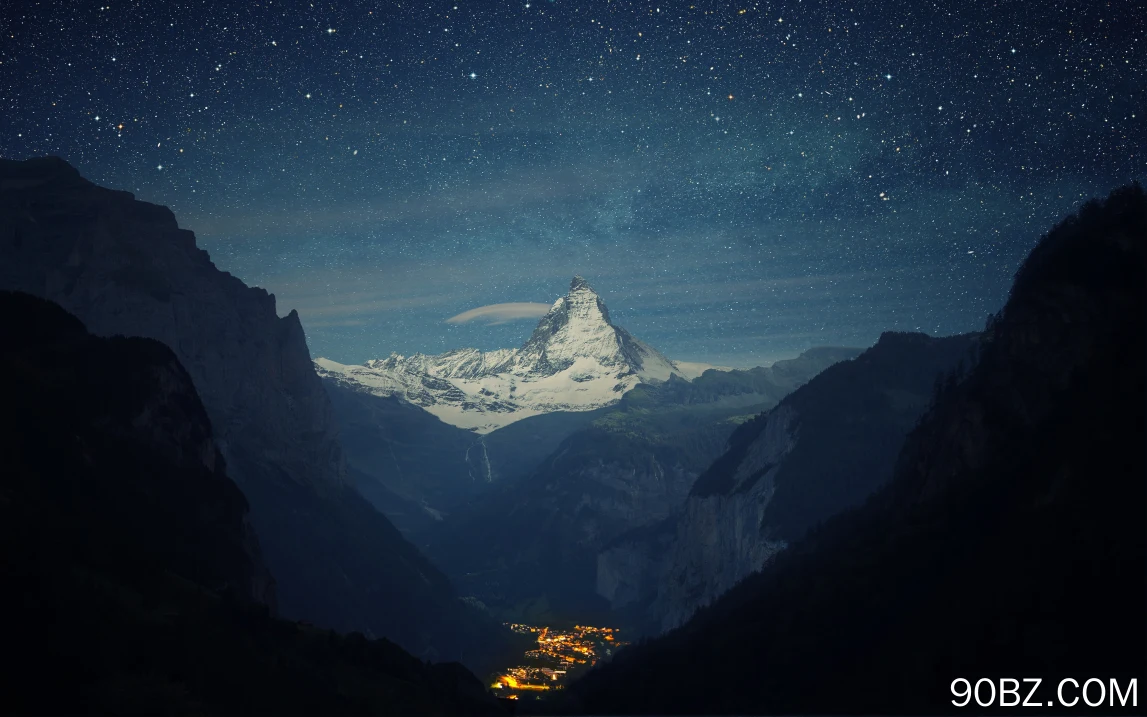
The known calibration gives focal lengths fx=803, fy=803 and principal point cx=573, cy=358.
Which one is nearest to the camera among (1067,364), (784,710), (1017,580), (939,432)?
(1017,580)

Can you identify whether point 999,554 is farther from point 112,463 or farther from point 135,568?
point 112,463

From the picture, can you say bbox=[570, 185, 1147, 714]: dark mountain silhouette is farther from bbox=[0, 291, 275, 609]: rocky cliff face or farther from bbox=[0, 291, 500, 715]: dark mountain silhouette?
bbox=[0, 291, 275, 609]: rocky cliff face

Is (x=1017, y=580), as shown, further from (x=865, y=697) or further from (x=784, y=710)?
(x=784, y=710)

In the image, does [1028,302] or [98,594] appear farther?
[1028,302]

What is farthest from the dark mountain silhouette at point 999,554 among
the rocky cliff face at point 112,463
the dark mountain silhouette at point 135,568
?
the rocky cliff face at point 112,463

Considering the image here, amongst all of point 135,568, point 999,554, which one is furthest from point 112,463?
point 999,554

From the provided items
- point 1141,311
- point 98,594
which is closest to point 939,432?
point 1141,311
